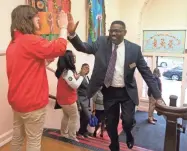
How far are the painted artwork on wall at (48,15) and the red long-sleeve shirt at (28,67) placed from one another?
1.48 meters

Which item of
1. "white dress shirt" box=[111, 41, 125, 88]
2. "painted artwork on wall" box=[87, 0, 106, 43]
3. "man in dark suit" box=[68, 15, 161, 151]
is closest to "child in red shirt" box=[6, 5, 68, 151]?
"man in dark suit" box=[68, 15, 161, 151]

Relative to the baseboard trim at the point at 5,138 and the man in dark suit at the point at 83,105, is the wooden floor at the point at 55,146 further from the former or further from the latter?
the man in dark suit at the point at 83,105

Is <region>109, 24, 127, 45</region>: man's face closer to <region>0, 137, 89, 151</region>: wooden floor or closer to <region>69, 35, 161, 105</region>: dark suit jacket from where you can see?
<region>69, 35, 161, 105</region>: dark suit jacket

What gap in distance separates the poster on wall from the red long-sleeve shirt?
5141 millimetres

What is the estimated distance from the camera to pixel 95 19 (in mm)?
4551

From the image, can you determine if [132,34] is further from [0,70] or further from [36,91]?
[36,91]

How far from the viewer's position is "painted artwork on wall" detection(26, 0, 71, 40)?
290 cm

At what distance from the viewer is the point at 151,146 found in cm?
461

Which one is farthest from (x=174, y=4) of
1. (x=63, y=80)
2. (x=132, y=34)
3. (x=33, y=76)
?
(x=33, y=76)

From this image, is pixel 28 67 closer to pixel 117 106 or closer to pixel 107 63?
pixel 107 63

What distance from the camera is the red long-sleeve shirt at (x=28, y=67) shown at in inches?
56.5

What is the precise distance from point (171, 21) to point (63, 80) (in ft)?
14.2

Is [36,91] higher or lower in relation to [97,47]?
lower

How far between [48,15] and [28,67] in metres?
1.79
